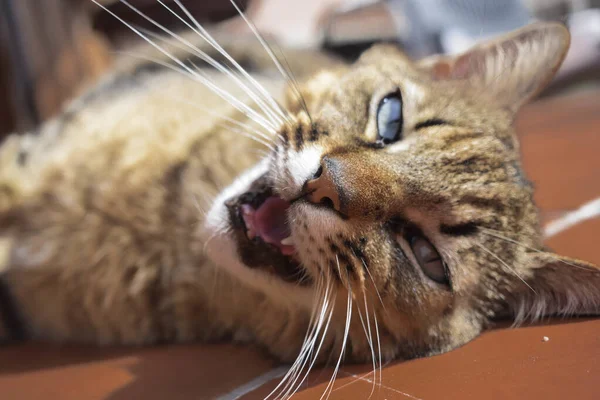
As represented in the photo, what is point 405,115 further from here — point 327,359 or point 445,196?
point 327,359

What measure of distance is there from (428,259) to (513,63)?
2.16ft

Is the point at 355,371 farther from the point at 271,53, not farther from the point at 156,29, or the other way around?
the point at 156,29

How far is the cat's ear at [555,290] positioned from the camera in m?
0.94

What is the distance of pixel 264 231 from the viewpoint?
1.01 m

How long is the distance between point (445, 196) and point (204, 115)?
2.50 ft

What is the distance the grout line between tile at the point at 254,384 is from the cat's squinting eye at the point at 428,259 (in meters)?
0.35

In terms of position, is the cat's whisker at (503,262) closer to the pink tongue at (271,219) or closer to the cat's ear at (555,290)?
the cat's ear at (555,290)

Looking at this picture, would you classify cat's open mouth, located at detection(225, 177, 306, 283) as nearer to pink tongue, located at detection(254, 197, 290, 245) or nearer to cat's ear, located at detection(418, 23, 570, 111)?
pink tongue, located at detection(254, 197, 290, 245)

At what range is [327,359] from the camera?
3.31 feet

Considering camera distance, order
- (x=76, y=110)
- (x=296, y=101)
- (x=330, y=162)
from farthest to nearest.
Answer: (x=76, y=110) < (x=296, y=101) < (x=330, y=162)

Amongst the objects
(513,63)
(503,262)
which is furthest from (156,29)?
(503,262)

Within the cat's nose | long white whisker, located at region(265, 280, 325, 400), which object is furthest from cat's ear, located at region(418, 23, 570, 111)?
long white whisker, located at region(265, 280, 325, 400)

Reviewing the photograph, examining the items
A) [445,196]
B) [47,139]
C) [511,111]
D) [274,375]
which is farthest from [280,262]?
Answer: [47,139]

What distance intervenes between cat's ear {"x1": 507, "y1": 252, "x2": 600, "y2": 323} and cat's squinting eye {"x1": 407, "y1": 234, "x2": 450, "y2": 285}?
6.5 inches
